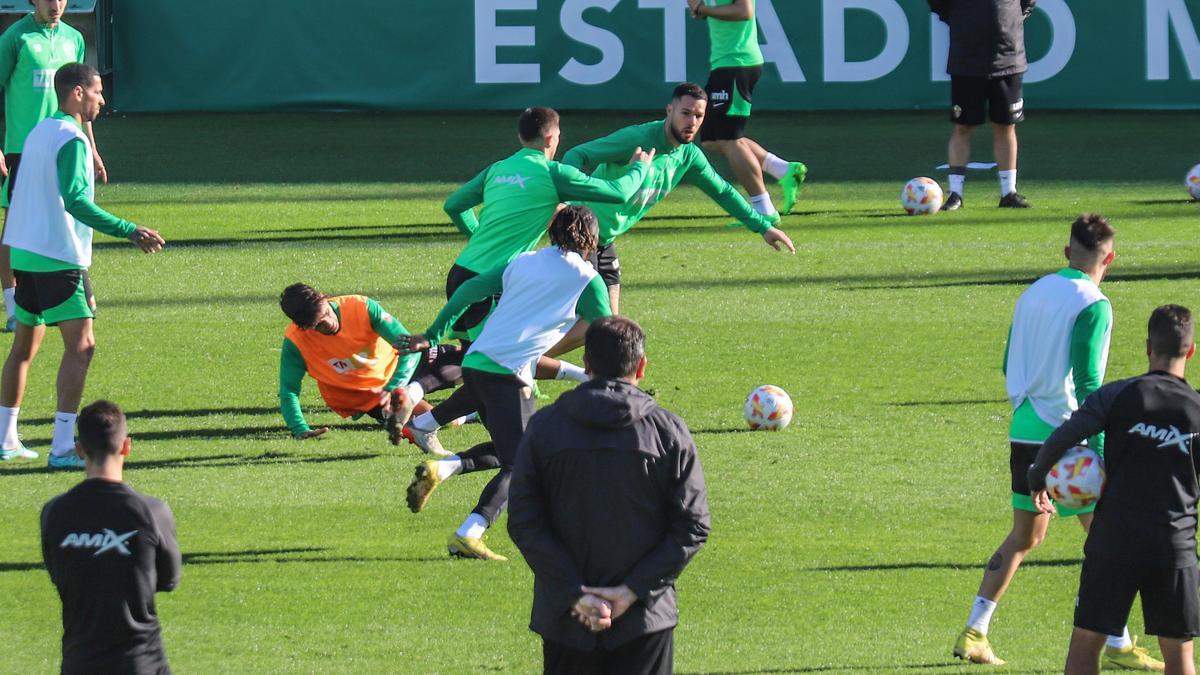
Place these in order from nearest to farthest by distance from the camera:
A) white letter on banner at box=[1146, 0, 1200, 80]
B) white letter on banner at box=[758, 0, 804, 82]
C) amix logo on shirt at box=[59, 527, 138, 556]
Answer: amix logo on shirt at box=[59, 527, 138, 556], white letter on banner at box=[1146, 0, 1200, 80], white letter on banner at box=[758, 0, 804, 82]

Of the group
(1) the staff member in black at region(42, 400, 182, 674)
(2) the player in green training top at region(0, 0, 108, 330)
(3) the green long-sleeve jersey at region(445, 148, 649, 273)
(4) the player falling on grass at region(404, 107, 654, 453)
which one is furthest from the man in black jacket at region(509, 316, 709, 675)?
(2) the player in green training top at region(0, 0, 108, 330)

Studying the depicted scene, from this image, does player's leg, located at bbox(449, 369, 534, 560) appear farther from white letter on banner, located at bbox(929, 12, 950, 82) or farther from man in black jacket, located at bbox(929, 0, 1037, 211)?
white letter on banner, located at bbox(929, 12, 950, 82)

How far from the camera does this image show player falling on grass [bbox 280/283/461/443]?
32.7ft

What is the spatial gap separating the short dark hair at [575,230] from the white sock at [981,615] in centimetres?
208

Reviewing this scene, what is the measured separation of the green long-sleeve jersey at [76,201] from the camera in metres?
9.15

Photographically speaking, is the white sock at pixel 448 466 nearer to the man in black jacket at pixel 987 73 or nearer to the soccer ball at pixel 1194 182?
the man in black jacket at pixel 987 73

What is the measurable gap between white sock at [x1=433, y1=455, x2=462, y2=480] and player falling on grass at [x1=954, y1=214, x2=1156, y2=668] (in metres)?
2.55

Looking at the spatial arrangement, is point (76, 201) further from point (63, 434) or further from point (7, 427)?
point (7, 427)

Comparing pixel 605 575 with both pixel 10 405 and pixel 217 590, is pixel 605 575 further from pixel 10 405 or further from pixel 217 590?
pixel 10 405

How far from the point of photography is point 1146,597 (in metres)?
6.18

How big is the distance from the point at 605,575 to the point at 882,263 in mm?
9469

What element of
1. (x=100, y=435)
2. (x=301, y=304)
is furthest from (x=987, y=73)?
(x=100, y=435)

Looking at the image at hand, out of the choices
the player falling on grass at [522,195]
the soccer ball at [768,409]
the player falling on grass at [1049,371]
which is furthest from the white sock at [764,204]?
the player falling on grass at [1049,371]

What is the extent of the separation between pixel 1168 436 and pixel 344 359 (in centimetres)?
539
